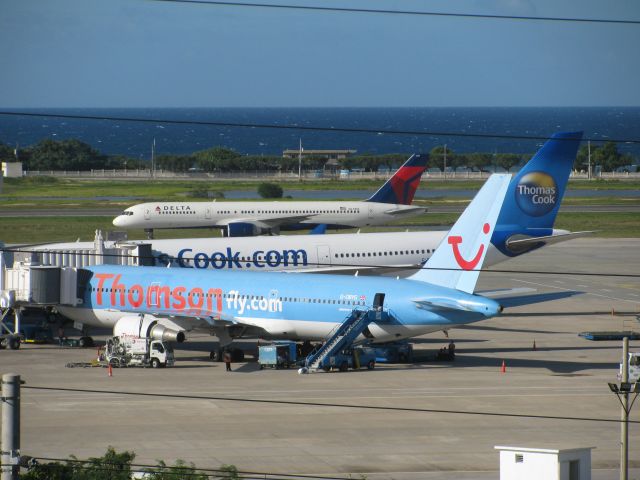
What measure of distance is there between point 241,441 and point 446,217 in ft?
307

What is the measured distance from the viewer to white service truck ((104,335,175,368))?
2223 inches

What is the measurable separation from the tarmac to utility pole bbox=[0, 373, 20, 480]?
55.3 ft

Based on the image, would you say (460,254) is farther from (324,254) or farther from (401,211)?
(401,211)

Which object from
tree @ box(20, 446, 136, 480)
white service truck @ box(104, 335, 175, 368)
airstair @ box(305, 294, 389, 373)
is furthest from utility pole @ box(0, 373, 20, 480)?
white service truck @ box(104, 335, 175, 368)

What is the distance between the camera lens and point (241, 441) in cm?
4106

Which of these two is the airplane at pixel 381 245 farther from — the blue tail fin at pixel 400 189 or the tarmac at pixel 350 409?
the blue tail fin at pixel 400 189

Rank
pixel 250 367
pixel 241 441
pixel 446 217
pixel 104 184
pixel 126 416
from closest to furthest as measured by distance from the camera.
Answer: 1. pixel 241 441
2. pixel 126 416
3. pixel 250 367
4. pixel 446 217
5. pixel 104 184

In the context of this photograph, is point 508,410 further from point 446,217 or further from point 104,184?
point 104,184

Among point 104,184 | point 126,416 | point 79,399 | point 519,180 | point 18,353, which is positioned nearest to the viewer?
point 126,416

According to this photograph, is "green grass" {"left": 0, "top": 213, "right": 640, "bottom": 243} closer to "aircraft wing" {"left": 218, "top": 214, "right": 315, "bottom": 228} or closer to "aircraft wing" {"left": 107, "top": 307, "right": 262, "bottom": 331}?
"aircraft wing" {"left": 218, "top": 214, "right": 315, "bottom": 228}

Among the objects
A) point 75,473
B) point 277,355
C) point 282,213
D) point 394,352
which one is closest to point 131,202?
point 282,213

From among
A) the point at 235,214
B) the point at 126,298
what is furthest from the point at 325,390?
the point at 235,214

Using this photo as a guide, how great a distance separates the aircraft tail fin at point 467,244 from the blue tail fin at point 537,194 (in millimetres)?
12420

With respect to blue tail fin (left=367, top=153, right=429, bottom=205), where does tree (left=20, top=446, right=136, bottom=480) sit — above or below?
below
